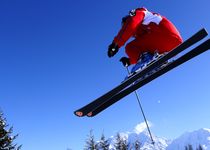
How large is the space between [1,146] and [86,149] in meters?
15.1

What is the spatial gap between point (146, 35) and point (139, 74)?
91 cm

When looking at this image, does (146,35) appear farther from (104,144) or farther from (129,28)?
(104,144)

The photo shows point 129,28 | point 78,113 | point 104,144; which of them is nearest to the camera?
point 78,113

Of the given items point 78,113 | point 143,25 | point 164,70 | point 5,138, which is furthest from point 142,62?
point 5,138

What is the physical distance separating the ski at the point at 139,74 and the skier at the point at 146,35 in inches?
16.8

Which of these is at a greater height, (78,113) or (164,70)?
(164,70)

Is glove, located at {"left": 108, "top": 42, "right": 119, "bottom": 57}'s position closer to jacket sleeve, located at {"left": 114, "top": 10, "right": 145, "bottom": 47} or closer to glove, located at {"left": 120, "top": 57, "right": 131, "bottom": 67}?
jacket sleeve, located at {"left": 114, "top": 10, "right": 145, "bottom": 47}

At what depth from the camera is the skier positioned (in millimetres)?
6449

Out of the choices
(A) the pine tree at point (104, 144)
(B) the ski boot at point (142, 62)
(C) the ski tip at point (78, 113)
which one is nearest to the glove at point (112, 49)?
(B) the ski boot at point (142, 62)

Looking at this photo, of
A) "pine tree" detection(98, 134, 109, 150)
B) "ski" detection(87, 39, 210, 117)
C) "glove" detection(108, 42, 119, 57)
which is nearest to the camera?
"ski" detection(87, 39, 210, 117)

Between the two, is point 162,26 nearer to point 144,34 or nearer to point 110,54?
point 144,34

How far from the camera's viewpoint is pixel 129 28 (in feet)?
20.9

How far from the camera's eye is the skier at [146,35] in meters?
6.45

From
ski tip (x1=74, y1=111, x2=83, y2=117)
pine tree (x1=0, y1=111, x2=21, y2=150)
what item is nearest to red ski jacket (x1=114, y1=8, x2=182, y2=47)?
ski tip (x1=74, y1=111, x2=83, y2=117)
